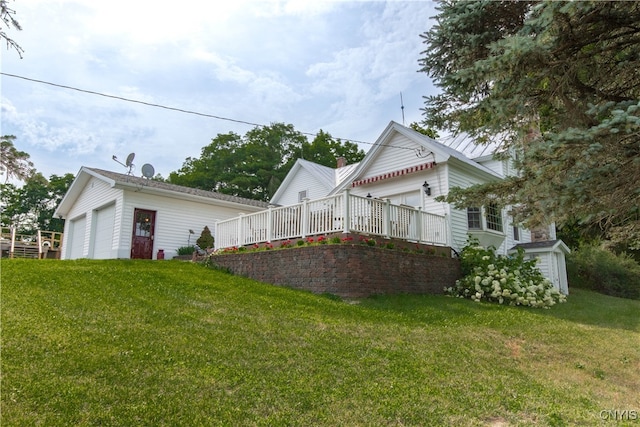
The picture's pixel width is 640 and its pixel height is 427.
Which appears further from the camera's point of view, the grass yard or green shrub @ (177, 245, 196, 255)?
green shrub @ (177, 245, 196, 255)

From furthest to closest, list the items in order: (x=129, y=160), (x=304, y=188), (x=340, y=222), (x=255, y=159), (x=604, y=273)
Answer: (x=255, y=159) → (x=304, y=188) → (x=604, y=273) → (x=129, y=160) → (x=340, y=222)

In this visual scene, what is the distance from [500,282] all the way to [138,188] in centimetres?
1149

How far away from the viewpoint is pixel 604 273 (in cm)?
1541

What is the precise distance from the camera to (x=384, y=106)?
13.0 meters

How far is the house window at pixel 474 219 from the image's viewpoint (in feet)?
38.4

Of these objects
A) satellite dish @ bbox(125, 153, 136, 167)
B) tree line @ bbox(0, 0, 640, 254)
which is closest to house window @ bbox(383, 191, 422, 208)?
tree line @ bbox(0, 0, 640, 254)

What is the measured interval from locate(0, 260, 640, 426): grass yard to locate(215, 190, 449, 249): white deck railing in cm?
182

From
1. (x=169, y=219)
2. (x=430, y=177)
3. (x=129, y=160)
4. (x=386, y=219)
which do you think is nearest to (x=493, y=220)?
(x=430, y=177)

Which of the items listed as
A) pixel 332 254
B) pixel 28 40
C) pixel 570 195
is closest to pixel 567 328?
pixel 570 195

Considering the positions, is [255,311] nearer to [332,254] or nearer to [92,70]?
[332,254]

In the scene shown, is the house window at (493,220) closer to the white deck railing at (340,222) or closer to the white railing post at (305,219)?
the white deck railing at (340,222)

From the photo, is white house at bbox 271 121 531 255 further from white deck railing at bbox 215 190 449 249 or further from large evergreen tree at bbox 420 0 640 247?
large evergreen tree at bbox 420 0 640 247

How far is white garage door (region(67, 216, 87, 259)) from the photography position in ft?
53.4

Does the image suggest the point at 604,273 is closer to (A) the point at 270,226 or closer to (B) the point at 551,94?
(B) the point at 551,94
